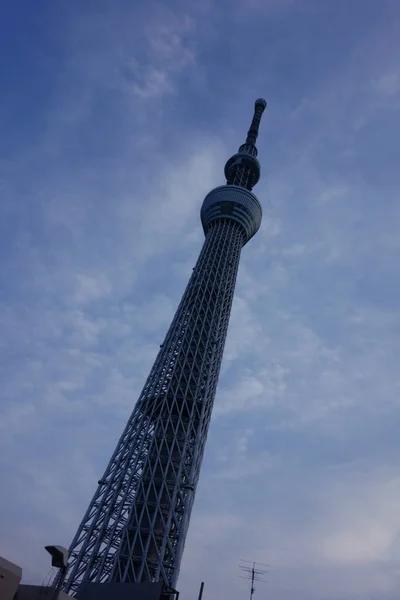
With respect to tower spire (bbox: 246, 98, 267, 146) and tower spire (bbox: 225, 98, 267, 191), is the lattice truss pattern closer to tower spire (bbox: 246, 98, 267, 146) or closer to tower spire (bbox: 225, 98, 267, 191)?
tower spire (bbox: 225, 98, 267, 191)

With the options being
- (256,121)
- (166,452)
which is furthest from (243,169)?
(166,452)

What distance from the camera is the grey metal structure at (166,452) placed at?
40.6 m

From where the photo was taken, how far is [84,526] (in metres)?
43.6

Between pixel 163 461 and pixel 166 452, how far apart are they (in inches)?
41.4

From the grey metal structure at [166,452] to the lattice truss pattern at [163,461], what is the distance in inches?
3.6

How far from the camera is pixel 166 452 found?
1911 inches

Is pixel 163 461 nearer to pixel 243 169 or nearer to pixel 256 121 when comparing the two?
pixel 243 169

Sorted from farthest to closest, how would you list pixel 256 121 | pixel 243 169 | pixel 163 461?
pixel 256 121 < pixel 243 169 < pixel 163 461

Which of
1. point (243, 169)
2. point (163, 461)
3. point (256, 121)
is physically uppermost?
point (256, 121)

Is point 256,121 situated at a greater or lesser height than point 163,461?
greater

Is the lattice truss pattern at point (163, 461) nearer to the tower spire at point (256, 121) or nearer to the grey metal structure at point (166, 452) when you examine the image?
the grey metal structure at point (166, 452)

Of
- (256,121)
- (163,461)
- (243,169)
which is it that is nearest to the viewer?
(163,461)

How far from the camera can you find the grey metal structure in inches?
1599

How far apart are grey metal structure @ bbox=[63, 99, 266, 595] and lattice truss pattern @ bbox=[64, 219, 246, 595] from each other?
9 cm
